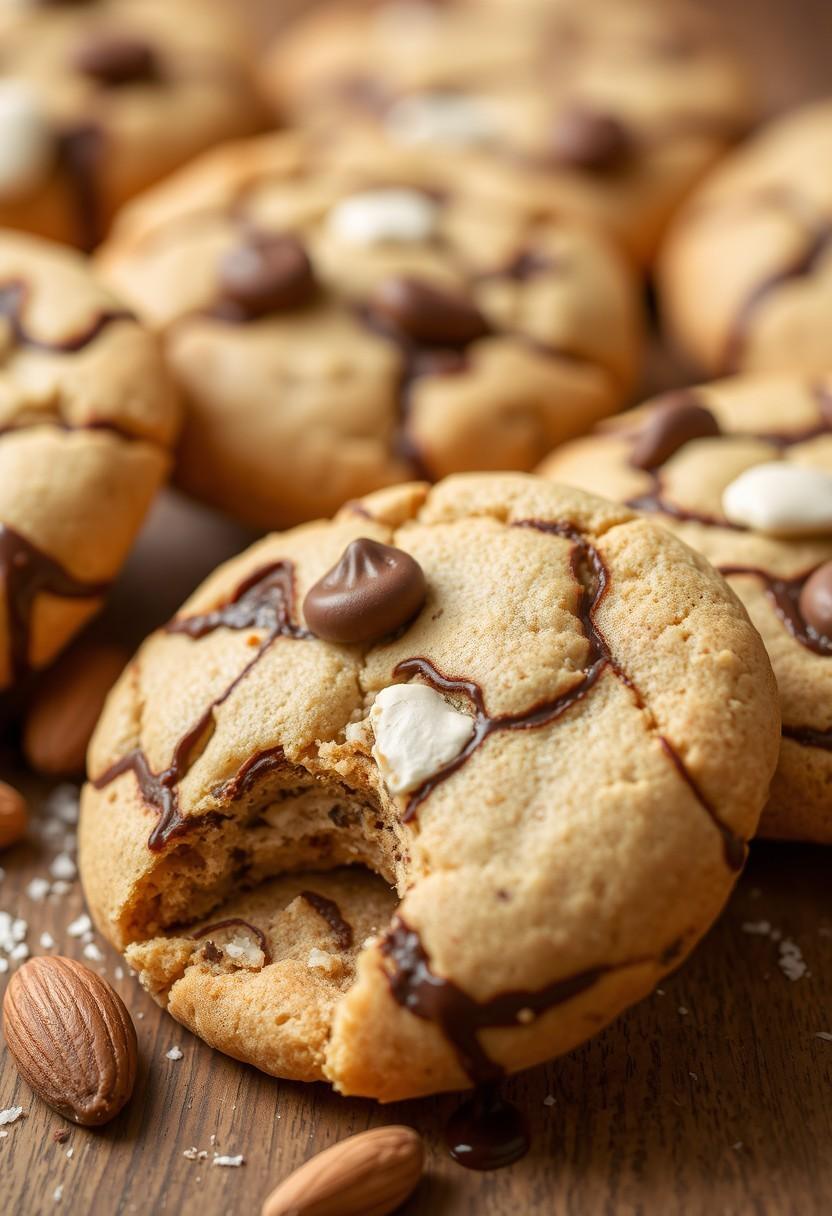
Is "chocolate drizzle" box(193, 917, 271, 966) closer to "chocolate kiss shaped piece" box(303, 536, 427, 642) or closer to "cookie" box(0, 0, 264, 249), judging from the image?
"chocolate kiss shaped piece" box(303, 536, 427, 642)

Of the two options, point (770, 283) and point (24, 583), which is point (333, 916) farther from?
point (770, 283)

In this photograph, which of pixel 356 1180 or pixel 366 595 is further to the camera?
pixel 366 595

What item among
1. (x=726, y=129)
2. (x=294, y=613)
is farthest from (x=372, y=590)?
(x=726, y=129)

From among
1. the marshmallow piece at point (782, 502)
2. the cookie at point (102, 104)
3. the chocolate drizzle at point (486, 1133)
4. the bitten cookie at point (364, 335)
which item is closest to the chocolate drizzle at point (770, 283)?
the bitten cookie at point (364, 335)

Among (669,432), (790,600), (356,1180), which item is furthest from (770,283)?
(356,1180)

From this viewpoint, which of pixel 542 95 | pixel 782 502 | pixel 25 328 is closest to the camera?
pixel 782 502

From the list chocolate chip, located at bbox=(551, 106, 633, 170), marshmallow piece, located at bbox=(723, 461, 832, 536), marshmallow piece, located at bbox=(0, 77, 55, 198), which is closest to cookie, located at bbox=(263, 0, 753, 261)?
chocolate chip, located at bbox=(551, 106, 633, 170)

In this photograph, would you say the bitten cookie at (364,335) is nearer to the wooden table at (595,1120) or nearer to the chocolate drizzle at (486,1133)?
the wooden table at (595,1120)
